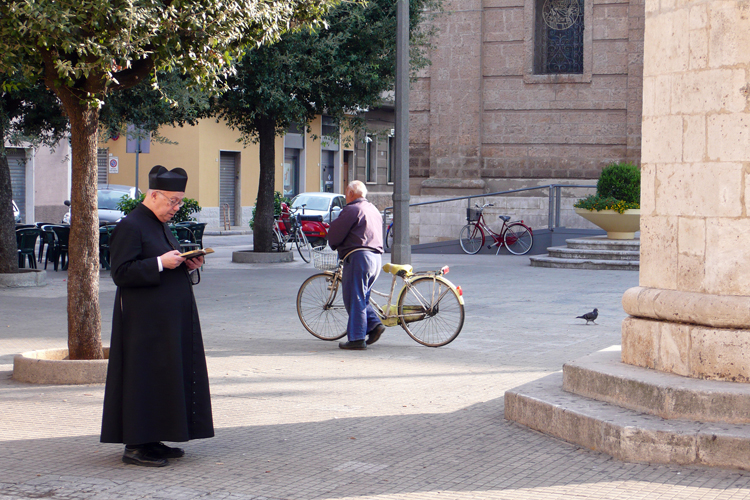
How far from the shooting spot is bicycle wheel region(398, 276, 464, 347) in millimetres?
9211

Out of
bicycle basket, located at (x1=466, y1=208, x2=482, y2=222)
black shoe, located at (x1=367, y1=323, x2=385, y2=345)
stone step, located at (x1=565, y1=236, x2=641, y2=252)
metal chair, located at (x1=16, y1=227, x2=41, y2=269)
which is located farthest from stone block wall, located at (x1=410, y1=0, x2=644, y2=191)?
black shoe, located at (x1=367, y1=323, x2=385, y2=345)

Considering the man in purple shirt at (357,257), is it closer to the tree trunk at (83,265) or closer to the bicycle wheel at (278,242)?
the tree trunk at (83,265)

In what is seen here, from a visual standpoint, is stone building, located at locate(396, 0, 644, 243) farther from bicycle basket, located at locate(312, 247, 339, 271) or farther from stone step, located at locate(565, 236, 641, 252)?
bicycle basket, located at locate(312, 247, 339, 271)

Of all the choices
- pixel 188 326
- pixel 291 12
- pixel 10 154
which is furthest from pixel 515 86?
pixel 188 326

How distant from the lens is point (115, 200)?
2462 cm

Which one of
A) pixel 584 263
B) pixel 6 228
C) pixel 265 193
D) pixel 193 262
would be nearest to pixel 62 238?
pixel 6 228

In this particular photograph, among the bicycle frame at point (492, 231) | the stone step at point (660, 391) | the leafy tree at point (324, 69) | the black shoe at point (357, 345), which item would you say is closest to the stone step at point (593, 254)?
the bicycle frame at point (492, 231)

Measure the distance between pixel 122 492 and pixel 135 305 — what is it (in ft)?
3.39

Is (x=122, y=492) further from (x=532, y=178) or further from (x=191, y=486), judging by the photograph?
(x=532, y=178)

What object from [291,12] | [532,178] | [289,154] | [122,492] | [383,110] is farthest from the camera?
[383,110]

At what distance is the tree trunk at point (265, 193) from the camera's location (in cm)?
1945

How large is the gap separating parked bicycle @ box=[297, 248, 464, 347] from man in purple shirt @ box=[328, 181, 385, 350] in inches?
8.1

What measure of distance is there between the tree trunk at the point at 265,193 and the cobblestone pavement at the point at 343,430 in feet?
28.7

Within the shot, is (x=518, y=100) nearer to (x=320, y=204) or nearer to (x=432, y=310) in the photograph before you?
(x=320, y=204)
